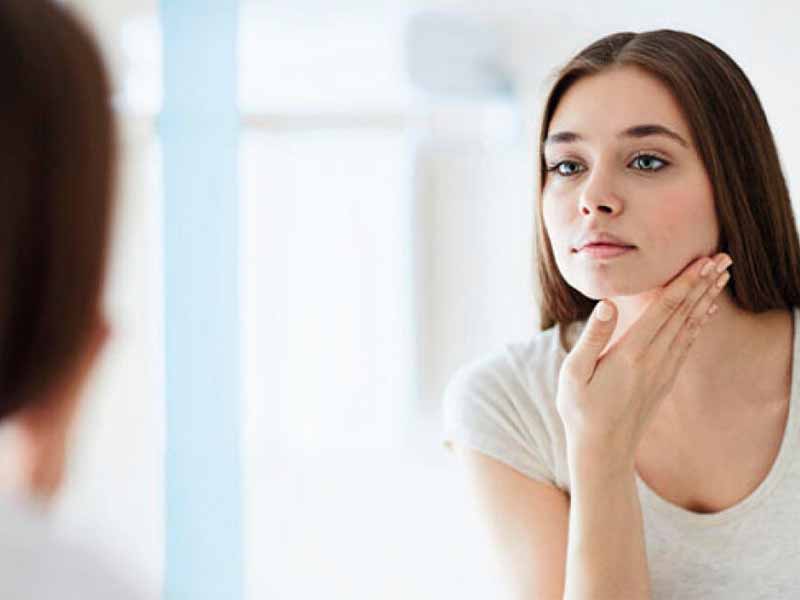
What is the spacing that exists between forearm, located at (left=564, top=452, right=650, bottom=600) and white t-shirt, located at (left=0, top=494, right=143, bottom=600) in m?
0.54


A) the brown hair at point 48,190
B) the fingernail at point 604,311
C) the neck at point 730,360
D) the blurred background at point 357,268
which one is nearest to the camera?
the brown hair at point 48,190

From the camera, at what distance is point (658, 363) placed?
0.91 meters

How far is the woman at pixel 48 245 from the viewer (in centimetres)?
39

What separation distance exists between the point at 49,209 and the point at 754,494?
739mm

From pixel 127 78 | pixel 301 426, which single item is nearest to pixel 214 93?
pixel 127 78

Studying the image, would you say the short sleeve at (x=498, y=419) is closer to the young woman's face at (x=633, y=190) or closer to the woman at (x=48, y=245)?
the young woman's face at (x=633, y=190)

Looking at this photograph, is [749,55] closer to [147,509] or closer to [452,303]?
[452,303]

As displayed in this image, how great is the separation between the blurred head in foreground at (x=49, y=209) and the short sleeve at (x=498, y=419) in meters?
0.61

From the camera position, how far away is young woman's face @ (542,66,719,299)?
0.90m

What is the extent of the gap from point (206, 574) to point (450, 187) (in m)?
1.19

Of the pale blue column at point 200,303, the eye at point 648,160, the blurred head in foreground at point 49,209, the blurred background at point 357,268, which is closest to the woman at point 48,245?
the blurred head in foreground at point 49,209

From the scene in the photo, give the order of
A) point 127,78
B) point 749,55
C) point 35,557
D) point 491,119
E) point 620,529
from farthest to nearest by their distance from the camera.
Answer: point 491,119, point 127,78, point 749,55, point 620,529, point 35,557

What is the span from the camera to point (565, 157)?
0.95 meters

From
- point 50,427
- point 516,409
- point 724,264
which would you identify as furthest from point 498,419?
point 50,427
